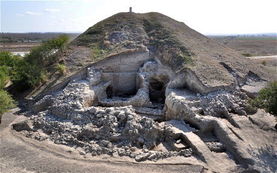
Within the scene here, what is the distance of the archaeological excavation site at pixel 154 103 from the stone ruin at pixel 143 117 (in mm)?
48

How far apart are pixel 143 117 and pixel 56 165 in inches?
182

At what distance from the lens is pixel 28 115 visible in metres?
15.6

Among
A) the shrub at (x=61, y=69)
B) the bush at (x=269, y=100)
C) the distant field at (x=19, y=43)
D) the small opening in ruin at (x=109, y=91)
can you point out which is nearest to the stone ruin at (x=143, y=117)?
the small opening in ruin at (x=109, y=91)

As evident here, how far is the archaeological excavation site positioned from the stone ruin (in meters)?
0.05

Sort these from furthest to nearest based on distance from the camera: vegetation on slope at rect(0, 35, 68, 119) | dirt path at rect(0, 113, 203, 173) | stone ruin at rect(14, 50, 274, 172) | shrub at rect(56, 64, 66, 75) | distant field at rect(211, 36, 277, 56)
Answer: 1. distant field at rect(211, 36, 277, 56)
2. shrub at rect(56, 64, 66, 75)
3. vegetation on slope at rect(0, 35, 68, 119)
4. stone ruin at rect(14, 50, 274, 172)
5. dirt path at rect(0, 113, 203, 173)

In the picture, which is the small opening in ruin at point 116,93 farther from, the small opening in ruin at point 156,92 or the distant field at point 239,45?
the distant field at point 239,45

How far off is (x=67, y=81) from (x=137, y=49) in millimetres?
5661

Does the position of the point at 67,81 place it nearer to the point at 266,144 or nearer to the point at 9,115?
the point at 9,115

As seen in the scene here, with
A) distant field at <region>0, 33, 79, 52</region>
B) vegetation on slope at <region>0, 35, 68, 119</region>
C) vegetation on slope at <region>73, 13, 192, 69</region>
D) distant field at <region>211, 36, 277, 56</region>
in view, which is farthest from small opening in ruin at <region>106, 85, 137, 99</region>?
distant field at <region>211, 36, 277, 56</region>

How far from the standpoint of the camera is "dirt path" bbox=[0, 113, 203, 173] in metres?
10.4

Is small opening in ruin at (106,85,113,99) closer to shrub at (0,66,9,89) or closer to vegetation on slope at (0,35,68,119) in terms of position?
vegetation on slope at (0,35,68,119)

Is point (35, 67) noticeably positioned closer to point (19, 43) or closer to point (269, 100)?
point (269, 100)

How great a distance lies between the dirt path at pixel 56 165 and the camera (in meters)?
10.4

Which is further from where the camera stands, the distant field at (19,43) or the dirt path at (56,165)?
the distant field at (19,43)
